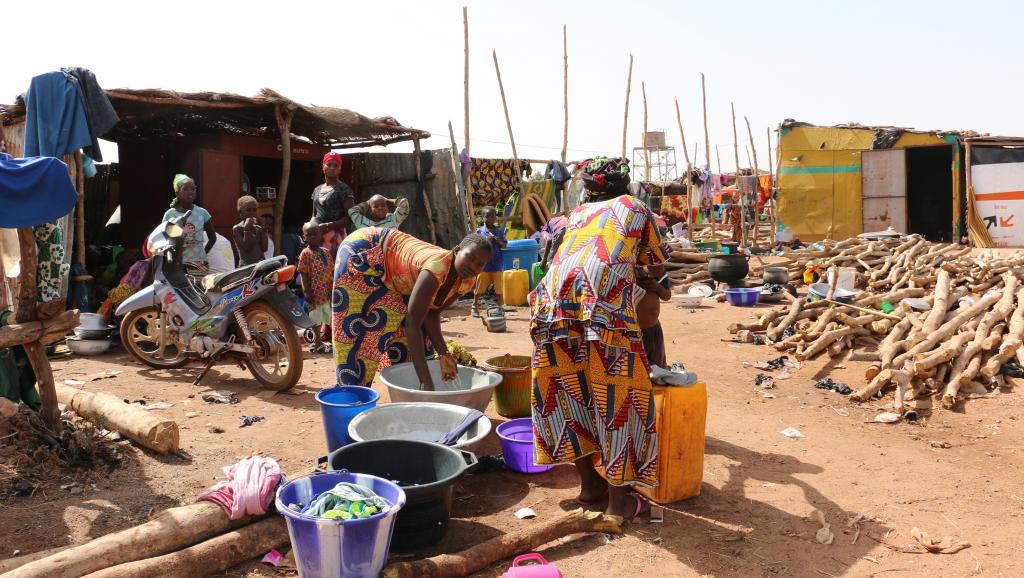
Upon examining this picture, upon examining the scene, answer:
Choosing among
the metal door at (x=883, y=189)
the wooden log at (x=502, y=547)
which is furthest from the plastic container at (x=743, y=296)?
the wooden log at (x=502, y=547)

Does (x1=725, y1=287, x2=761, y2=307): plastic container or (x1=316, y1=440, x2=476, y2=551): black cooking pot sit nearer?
(x1=316, y1=440, x2=476, y2=551): black cooking pot

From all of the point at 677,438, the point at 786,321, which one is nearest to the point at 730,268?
the point at 786,321

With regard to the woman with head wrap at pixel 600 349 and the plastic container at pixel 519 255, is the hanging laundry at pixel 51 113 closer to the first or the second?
the plastic container at pixel 519 255

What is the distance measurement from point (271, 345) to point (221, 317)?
0.51m

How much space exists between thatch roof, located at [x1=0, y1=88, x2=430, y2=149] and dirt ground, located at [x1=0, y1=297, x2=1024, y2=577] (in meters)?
3.84

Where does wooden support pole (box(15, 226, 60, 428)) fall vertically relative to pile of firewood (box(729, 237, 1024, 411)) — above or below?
above

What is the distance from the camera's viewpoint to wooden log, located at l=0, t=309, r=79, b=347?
154 inches

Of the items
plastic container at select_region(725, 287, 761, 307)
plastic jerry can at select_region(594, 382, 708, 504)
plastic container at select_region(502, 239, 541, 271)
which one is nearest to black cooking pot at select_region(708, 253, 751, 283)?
plastic container at select_region(725, 287, 761, 307)

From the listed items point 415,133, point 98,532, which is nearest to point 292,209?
point 415,133

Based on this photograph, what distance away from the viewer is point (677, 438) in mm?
3645

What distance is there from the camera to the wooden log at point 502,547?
285 cm

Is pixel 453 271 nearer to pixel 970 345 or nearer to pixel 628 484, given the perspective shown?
pixel 628 484

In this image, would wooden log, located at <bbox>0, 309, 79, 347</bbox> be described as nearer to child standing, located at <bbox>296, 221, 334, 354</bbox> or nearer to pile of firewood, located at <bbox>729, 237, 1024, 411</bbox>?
child standing, located at <bbox>296, 221, 334, 354</bbox>

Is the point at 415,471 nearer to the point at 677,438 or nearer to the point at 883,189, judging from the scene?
the point at 677,438
